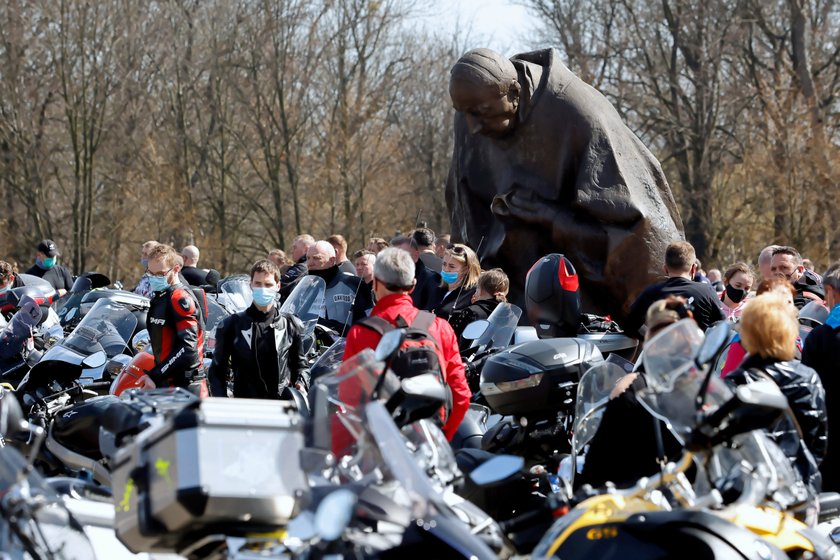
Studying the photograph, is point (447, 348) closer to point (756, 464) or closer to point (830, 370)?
point (830, 370)

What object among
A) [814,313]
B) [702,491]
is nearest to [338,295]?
[814,313]

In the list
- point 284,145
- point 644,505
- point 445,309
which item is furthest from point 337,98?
point 644,505

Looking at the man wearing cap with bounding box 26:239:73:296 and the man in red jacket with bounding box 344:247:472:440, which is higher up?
the man in red jacket with bounding box 344:247:472:440

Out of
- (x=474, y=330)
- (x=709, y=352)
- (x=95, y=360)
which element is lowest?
(x=95, y=360)

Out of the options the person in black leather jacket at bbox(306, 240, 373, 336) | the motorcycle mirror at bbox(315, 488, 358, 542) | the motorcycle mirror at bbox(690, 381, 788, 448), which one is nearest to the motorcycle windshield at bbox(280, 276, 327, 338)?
the person in black leather jacket at bbox(306, 240, 373, 336)

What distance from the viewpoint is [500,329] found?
851 centimetres

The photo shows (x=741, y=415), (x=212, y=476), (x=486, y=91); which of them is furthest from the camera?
(x=486, y=91)

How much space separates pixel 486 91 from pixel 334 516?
327 inches

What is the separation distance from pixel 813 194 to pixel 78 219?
16.3m

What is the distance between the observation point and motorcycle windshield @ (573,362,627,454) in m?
5.38

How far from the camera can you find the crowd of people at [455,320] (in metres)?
5.06

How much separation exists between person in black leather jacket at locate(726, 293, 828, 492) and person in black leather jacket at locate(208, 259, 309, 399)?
134 inches

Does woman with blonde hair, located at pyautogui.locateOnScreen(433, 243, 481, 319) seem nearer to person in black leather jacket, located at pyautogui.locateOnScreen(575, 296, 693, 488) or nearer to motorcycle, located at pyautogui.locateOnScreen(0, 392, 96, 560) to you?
person in black leather jacket, located at pyautogui.locateOnScreen(575, 296, 693, 488)

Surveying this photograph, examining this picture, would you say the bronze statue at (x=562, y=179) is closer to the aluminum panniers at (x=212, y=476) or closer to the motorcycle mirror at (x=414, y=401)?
the motorcycle mirror at (x=414, y=401)
